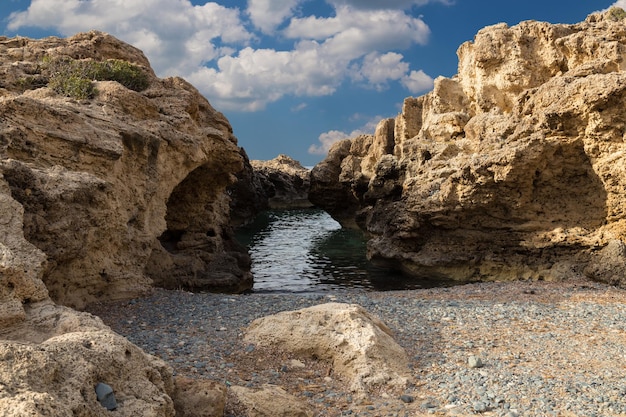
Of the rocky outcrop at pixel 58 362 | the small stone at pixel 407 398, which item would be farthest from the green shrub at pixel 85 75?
the small stone at pixel 407 398

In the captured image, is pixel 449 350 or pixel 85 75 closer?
pixel 449 350

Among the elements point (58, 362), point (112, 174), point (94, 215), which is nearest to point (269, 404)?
point (58, 362)

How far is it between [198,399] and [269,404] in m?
1.18

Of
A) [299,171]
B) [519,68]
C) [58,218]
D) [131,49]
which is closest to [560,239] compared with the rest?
[519,68]

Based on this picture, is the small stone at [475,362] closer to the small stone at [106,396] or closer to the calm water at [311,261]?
the small stone at [106,396]

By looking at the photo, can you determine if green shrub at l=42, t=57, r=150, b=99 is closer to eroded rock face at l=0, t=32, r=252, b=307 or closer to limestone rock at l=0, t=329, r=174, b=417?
eroded rock face at l=0, t=32, r=252, b=307

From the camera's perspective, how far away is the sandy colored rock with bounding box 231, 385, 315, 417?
665 cm

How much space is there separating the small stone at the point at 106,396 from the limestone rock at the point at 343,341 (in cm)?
447

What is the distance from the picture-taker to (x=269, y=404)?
682cm

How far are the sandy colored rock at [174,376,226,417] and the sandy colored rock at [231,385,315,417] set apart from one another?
544mm

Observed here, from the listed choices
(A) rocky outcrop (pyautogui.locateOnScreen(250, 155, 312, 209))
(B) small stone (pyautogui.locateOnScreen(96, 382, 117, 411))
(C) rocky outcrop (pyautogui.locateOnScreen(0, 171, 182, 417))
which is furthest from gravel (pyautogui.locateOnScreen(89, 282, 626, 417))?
(A) rocky outcrop (pyautogui.locateOnScreen(250, 155, 312, 209))

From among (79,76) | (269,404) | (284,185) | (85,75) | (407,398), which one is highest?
(284,185)

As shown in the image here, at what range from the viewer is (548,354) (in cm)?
974

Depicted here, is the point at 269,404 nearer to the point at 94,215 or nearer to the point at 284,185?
the point at 94,215
